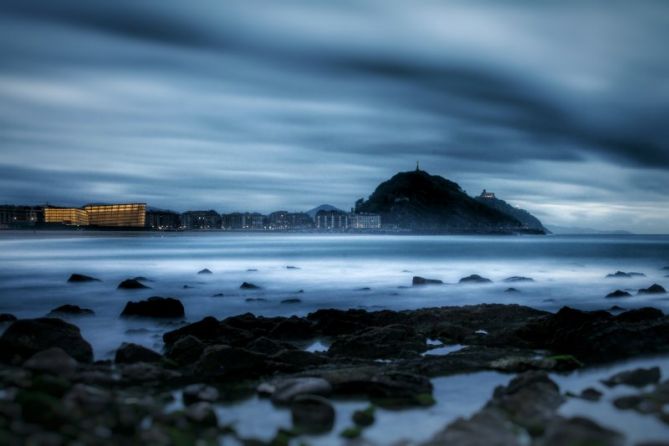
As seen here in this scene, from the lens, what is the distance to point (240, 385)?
34.3 ft

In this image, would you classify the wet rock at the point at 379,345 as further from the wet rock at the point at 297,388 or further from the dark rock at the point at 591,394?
the dark rock at the point at 591,394

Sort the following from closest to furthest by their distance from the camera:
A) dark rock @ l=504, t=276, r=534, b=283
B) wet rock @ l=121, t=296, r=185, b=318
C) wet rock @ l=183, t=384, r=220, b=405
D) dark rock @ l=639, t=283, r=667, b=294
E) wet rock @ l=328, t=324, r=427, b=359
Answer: wet rock @ l=183, t=384, r=220, b=405 → wet rock @ l=328, t=324, r=427, b=359 → wet rock @ l=121, t=296, r=185, b=318 → dark rock @ l=639, t=283, r=667, b=294 → dark rock @ l=504, t=276, r=534, b=283

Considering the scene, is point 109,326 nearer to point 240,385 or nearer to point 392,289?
point 240,385

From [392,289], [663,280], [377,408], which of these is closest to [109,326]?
[377,408]

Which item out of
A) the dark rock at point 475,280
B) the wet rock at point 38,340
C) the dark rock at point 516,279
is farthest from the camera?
the dark rock at point 516,279

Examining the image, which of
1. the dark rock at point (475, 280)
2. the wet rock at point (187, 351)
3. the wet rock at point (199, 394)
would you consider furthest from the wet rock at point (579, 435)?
the dark rock at point (475, 280)

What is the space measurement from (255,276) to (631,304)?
25521 millimetres

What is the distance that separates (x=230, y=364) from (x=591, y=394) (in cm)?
625

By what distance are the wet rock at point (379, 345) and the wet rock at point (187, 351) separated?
2.81 m

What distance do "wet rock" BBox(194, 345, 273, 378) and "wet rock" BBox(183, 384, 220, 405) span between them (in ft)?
4.67

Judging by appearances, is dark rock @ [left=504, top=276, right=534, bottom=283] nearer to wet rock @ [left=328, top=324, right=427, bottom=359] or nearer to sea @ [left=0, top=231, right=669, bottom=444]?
sea @ [left=0, top=231, right=669, bottom=444]

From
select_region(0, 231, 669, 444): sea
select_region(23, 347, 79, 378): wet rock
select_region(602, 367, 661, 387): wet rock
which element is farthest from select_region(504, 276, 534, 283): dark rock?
select_region(23, 347, 79, 378): wet rock

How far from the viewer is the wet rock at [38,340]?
38.4 feet

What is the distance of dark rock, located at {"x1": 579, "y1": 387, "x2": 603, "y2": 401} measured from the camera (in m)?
9.38
